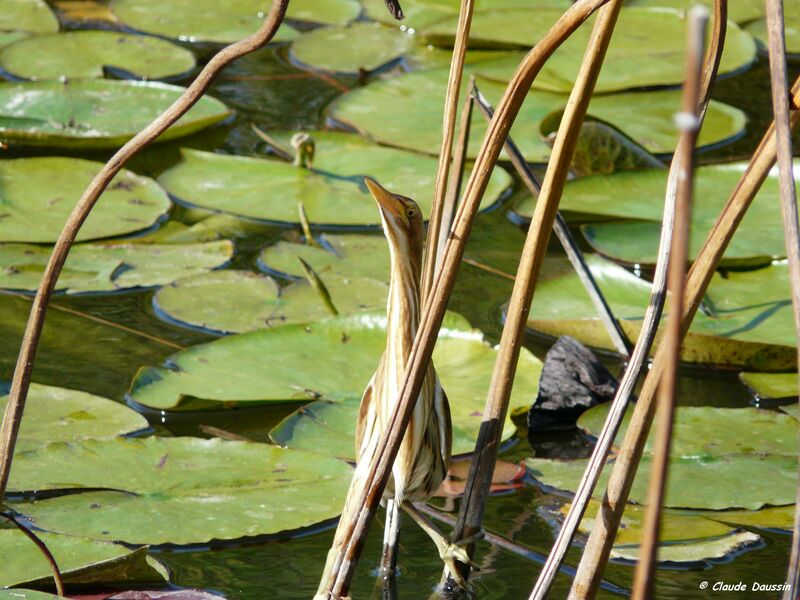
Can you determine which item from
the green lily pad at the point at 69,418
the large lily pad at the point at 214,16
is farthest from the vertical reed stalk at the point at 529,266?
Result: the large lily pad at the point at 214,16

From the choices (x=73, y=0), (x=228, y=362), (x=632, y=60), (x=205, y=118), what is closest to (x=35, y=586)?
(x=228, y=362)

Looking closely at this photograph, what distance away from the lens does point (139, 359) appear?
2.56 metres

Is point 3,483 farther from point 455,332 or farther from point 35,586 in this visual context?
point 455,332

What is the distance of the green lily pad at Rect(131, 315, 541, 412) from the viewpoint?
7.68 feet

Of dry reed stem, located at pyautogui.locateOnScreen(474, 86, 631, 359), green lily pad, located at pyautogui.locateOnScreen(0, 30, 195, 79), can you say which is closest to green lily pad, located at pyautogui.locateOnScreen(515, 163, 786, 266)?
dry reed stem, located at pyautogui.locateOnScreen(474, 86, 631, 359)

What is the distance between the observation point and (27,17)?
476 cm

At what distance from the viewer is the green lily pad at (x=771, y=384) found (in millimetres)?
2451

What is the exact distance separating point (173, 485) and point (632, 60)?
9.97ft

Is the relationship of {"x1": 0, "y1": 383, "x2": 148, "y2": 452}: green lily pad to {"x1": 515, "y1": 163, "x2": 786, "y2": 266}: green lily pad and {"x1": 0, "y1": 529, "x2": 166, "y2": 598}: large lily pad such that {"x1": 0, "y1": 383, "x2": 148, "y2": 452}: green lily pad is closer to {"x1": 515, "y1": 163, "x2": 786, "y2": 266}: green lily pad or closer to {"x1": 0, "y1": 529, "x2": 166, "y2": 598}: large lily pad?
{"x1": 0, "y1": 529, "x2": 166, "y2": 598}: large lily pad

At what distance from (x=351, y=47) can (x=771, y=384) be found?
2.74 m

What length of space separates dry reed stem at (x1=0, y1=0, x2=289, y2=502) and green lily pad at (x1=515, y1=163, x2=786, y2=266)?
2049 mm

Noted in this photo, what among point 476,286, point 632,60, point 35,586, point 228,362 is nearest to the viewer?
point 35,586

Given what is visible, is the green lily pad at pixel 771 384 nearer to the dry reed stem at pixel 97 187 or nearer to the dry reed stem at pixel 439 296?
the dry reed stem at pixel 439 296

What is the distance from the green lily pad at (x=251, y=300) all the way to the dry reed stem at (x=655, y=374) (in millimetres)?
1405
